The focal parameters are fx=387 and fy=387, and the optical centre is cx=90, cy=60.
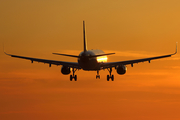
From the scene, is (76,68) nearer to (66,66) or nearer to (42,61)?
(66,66)

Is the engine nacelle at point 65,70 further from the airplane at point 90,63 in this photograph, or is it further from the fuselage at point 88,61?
the fuselage at point 88,61

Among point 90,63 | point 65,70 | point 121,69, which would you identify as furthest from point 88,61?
point 65,70

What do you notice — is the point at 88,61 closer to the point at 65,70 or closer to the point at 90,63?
the point at 90,63

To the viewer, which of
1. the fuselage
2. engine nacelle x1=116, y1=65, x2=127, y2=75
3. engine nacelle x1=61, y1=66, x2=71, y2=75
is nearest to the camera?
the fuselage

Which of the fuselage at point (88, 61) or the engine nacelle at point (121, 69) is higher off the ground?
the fuselage at point (88, 61)

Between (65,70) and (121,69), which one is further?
(65,70)

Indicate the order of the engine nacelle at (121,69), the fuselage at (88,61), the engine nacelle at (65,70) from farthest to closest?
the engine nacelle at (65,70)
the engine nacelle at (121,69)
the fuselage at (88,61)

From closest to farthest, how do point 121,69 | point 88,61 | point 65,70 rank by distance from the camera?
point 88,61 → point 121,69 → point 65,70

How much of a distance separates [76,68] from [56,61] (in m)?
4.72

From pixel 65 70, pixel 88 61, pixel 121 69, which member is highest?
pixel 88 61

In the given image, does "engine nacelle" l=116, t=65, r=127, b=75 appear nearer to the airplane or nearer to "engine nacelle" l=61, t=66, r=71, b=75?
the airplane

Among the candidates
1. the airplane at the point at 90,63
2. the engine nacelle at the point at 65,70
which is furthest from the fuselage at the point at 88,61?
the engine nacelle at the point at 65,70

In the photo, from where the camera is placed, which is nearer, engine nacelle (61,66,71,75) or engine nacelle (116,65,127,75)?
engine nacelle (116,65,127,75)

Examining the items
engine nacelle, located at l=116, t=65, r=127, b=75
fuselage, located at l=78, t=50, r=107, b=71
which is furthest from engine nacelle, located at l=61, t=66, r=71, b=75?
engine nacelle, located at l=116, t=65, r=127, b=75
